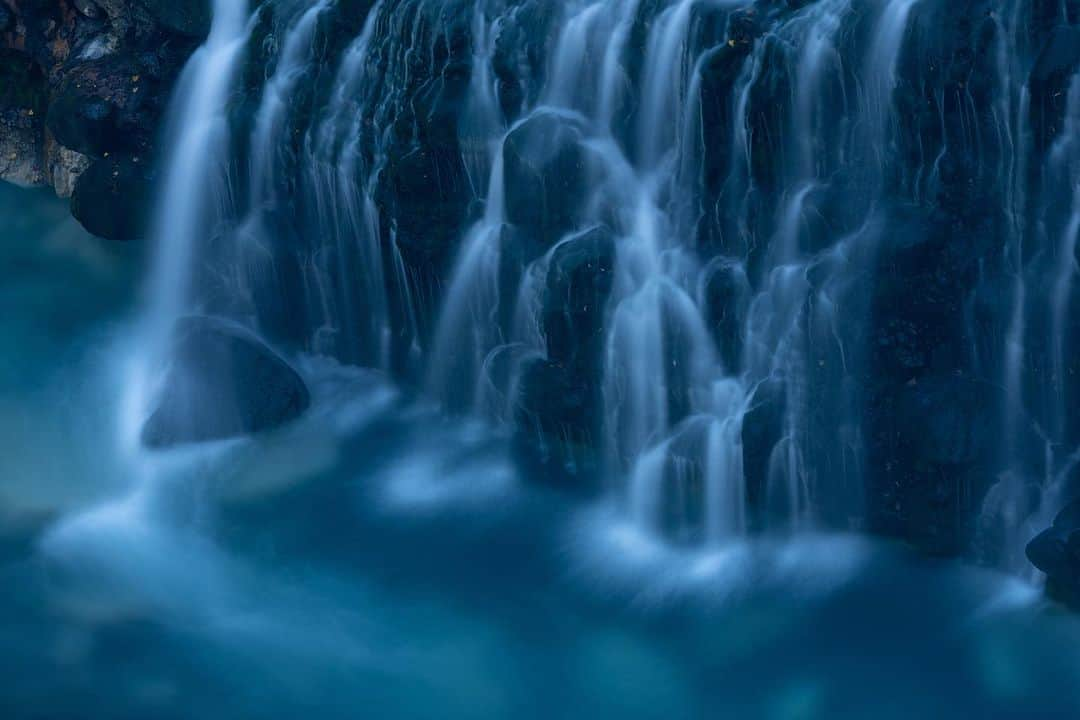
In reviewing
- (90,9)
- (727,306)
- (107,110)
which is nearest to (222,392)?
(107,110)

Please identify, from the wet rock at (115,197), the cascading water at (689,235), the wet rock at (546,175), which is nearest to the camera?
the cascading water at (689,235)

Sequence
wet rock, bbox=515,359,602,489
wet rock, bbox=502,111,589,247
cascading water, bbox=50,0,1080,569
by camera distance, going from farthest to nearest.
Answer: wet rock, bbox=515,359,602,489, wet rock, bbox=502,111,589,247, cascading water, bbox=50,0,1080,569

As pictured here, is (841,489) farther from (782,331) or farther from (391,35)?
(391,35)

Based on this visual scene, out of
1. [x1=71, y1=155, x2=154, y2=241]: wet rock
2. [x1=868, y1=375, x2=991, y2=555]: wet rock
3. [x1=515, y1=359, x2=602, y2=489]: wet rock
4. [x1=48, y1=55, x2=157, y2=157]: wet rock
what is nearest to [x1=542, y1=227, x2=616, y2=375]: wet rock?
[x1=515, y1=359, x2=602, y2=489]: wet rock

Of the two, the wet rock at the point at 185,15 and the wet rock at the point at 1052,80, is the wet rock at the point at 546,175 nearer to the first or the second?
the wet rock at the point at 1052,80

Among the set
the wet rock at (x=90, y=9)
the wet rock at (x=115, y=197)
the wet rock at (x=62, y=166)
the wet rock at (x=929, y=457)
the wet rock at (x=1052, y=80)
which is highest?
the wet rock at (x=90, y=9)

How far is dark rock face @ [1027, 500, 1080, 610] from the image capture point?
9.51 meters

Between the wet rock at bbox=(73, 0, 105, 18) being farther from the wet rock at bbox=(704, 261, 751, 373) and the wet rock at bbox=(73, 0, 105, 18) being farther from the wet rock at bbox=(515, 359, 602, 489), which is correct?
the wet rock at bbox=(704, 261, 751, 373)

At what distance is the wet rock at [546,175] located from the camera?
1162cm

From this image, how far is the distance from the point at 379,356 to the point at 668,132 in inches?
151

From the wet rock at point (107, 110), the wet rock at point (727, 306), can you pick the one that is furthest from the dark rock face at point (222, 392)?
the wet rock at point (727, 306)

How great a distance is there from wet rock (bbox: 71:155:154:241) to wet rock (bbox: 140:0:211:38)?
149cm

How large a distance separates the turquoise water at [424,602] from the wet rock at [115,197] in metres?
2.80

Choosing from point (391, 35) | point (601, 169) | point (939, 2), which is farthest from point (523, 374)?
point (939, 2)
